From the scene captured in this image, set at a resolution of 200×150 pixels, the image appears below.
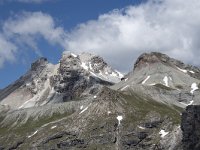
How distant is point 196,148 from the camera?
19575cm

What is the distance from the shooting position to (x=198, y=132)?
199 meters

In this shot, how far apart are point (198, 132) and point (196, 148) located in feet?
18.5
